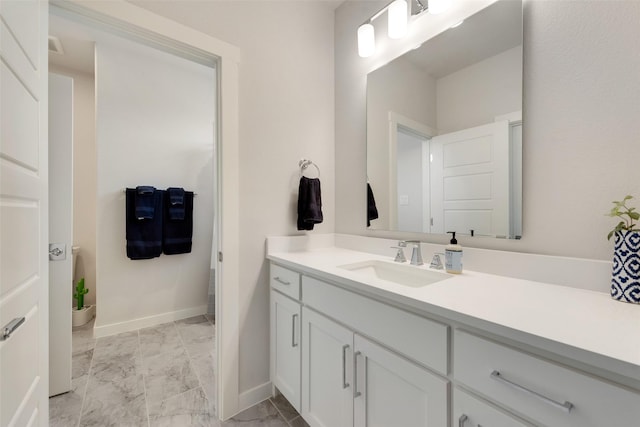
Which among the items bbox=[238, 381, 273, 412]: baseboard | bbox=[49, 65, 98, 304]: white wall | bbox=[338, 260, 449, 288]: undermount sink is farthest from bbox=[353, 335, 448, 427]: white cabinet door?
bbox=[49, 65, 98, 304]: white wall

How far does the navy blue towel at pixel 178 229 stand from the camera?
2703 millimetres

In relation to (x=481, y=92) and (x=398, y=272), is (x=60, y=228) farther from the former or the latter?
(x=481, y=92)

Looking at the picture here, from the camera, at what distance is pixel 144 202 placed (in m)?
2.53

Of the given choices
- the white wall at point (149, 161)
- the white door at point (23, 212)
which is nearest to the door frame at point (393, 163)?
the white door at point (23, 212)

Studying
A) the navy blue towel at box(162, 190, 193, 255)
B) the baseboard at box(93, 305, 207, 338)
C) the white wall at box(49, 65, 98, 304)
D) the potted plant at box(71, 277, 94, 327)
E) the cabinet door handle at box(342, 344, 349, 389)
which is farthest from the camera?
the white wall at box(49, 65, 98, 304)

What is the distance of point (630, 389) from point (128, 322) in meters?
3.22

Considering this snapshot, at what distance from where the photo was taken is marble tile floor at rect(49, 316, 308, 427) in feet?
4.75

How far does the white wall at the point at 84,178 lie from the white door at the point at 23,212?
95.2 inches

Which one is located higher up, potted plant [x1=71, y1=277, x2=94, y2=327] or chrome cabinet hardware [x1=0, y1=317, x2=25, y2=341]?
chrome cabinet hardware [x1=0, y1=317, x2=25, y2=341]

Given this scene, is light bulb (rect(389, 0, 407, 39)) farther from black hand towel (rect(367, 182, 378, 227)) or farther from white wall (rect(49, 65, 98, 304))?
white wall (rect(49, 65, 98, 304))

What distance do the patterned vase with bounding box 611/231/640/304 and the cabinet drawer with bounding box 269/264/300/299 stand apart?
1.15 meters

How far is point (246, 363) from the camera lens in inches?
61.4

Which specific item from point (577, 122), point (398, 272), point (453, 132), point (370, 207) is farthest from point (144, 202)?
point (577, 122)

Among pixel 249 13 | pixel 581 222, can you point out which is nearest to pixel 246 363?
pixel 581 222
